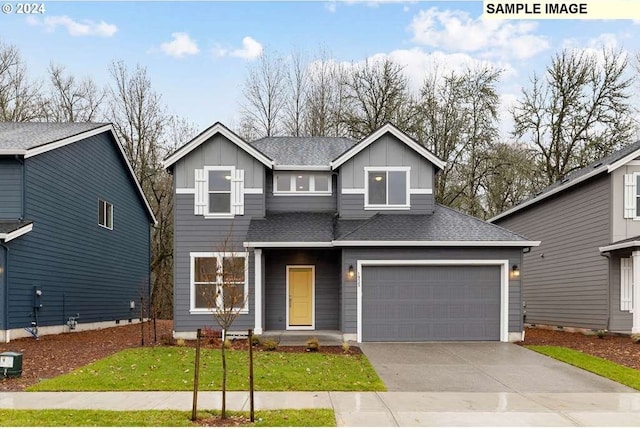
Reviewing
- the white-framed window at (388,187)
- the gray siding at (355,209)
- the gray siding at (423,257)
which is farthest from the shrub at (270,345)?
the white-framed window at (388,187)

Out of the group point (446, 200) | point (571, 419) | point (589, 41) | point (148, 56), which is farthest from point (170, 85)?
point (571, 419)

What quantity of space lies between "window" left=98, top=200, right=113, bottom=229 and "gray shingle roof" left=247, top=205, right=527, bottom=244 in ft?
25.3

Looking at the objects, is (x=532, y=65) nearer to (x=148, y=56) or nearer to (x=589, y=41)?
(x=589, y=41)

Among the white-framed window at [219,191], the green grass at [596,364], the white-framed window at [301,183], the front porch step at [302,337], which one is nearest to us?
the green grass at [596,364]

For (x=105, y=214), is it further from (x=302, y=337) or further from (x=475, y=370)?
(x=475, y=370)

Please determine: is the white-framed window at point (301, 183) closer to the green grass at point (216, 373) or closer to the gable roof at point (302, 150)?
the gable roof at point (302, 150)

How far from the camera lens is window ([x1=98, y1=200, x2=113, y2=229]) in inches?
807

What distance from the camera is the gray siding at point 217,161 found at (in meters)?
16.0

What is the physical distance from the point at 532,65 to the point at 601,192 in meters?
14.1

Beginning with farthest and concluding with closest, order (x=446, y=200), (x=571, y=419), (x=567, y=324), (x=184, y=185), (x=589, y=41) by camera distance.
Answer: (x=446, y=200) < (x=589, y=41) < (x=567, y=324) < (x=184, y=185) < (x=571, y=419)

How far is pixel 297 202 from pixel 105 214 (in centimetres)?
854

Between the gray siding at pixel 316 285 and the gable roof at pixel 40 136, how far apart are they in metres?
7.31

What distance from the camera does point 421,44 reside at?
2955cm

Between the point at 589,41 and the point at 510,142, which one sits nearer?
the point at 589,41
